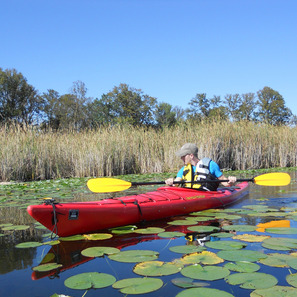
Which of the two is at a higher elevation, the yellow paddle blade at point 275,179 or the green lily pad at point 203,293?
the yellow paddle blade at point 275,179

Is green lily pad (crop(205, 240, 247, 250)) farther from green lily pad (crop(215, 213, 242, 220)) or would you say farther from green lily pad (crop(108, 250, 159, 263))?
green lily pad (crop(215, 213, 242, 220))

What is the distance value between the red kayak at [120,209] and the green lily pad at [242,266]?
1555 mm

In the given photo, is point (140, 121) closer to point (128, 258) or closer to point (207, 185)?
point (207, 185)

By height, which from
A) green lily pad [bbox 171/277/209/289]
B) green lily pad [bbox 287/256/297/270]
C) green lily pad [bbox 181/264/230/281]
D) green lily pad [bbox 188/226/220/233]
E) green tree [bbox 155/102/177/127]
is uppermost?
green tree [bbox 155/102/177/127]

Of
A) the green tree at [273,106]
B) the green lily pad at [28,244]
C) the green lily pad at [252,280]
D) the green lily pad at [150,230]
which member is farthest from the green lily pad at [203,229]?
the green tree at [273,106]

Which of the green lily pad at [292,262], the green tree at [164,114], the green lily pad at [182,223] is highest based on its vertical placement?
the green tree at [164,114]

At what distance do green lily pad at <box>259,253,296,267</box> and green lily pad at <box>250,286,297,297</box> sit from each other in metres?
0.40

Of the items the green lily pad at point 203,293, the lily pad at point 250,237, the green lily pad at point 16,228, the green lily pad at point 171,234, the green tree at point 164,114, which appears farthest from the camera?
the green tree at point 164,114

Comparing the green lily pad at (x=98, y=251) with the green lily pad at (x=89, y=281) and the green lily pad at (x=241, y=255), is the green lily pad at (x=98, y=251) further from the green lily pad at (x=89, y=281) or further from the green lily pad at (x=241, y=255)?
the green lily pad at (x=241, y=255)

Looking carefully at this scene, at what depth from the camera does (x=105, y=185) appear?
4.38 meters

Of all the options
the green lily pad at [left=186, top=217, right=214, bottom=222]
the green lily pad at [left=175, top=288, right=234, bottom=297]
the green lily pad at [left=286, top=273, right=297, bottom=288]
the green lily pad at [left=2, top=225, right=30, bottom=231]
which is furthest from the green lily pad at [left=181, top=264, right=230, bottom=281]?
the green lily pad at [left=2, top=225, right=30, bottom=231]

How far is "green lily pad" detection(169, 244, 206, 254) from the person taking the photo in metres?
2.58

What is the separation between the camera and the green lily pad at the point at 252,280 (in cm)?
190

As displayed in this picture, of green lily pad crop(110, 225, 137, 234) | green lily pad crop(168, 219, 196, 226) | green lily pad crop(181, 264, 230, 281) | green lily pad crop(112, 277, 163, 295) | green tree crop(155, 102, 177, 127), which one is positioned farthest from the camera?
green tree crop(155, 102, 177, 127)
